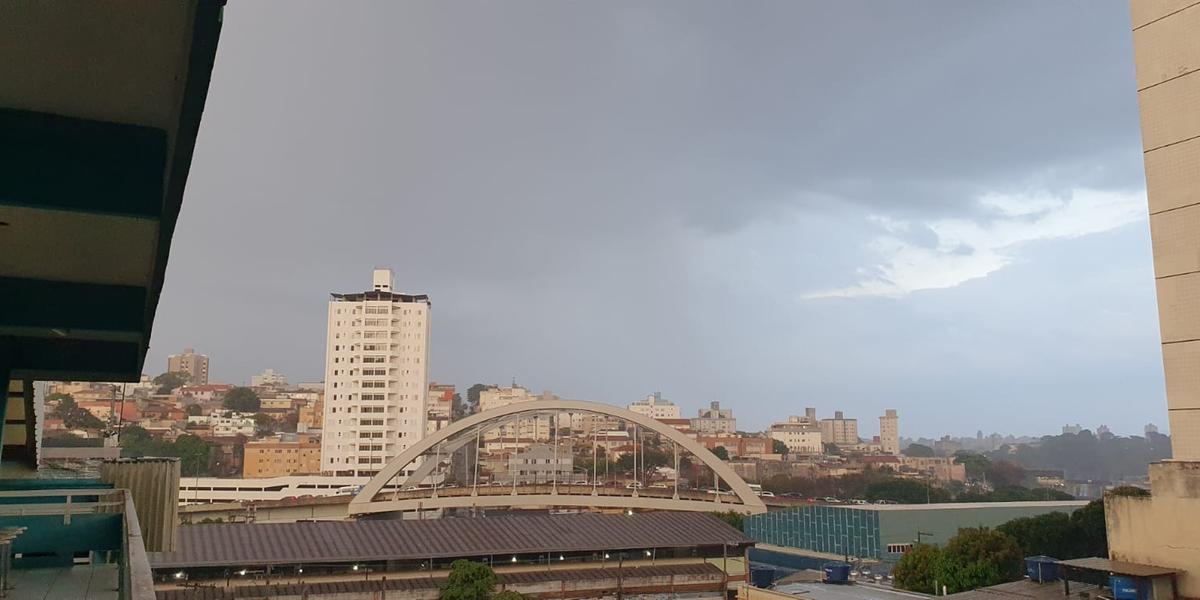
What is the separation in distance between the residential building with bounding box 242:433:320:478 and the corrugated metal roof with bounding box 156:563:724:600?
77425mm

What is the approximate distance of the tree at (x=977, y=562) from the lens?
31.5 m

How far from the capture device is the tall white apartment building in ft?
319

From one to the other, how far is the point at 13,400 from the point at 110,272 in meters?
17.8

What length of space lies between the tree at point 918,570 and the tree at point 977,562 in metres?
0.35

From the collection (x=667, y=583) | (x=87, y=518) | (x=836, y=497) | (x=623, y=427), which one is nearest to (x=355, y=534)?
(x=667, y=583)

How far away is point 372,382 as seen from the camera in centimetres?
10081

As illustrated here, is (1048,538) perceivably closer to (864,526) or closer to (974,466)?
(864,526)

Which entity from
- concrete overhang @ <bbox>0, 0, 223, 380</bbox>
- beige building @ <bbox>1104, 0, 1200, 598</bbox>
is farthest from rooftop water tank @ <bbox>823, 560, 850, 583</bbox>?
concrete overhang @ <bbox>0, 0, 223, 380</bbox>

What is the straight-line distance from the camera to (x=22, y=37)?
3188mm

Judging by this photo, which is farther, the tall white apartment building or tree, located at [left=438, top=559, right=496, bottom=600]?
the tall white apartment building

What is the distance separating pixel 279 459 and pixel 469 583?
83985 mm

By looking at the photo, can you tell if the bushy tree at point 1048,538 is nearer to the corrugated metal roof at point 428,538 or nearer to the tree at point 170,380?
the corrugated metal roof at point 428,538

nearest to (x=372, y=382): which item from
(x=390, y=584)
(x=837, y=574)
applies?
(x=390, y=584)

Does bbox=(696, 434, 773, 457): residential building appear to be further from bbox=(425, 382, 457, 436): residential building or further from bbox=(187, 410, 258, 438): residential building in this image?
bbox=(187, 410, 258, 438): residential building
